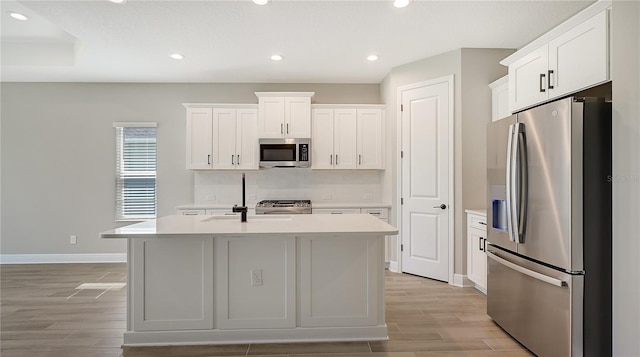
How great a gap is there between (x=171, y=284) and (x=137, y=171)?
3257 mm

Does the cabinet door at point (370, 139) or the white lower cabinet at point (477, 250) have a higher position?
the cabinet door at point (370, 139)

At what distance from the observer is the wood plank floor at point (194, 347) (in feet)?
7.63

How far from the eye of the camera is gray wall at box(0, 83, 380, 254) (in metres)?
4.87

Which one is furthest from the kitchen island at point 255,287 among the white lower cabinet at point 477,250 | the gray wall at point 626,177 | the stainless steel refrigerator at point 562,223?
the white lower cabinet at point 477,250

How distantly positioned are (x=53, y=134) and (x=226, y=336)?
4.56 m

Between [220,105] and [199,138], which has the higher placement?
[220,105]

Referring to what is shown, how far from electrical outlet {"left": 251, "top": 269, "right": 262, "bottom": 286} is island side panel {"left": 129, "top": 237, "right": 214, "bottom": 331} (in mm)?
301

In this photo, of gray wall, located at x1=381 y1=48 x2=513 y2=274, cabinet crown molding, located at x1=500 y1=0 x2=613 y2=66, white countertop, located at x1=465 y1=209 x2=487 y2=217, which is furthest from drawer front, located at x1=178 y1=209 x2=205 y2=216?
cabinet crown molding, located at x1=500 y1=0 x2=613 y2=66

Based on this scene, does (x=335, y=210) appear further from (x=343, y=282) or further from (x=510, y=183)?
(x=510, y=183)

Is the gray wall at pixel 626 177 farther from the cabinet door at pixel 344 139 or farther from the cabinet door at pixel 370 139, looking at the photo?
the cabinet door at pixel 344 139

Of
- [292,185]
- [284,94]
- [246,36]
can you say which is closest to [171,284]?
[246,36]

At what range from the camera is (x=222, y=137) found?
4.71 m

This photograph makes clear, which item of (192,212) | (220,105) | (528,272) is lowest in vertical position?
(528,272)

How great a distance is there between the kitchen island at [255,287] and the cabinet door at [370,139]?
2367 millimetres
